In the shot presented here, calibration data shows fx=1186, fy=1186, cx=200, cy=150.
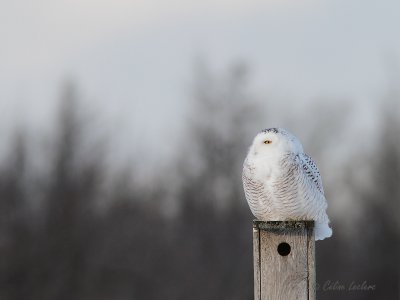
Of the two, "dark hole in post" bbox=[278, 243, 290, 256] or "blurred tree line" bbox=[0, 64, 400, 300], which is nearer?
"dark hole in post" bbox=[278, 243, 290, 256]

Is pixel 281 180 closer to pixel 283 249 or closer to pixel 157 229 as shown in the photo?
pixel 283 249

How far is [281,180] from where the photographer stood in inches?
269

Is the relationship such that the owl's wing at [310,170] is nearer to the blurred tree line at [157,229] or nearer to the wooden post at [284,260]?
the wooden post at [284,260]

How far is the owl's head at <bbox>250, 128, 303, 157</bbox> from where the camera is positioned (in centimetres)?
675

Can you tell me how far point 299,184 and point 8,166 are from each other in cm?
1786

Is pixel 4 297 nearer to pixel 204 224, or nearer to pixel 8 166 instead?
pixel 8 166

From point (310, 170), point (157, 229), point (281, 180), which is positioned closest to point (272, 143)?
point (281, 180)

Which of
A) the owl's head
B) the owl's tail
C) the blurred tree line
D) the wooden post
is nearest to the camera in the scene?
the wooden post

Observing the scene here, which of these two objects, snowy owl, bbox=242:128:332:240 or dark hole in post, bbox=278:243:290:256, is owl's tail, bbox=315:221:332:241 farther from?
dark hole in post, bbox=278:243:290:256

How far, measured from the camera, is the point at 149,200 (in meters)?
28.8

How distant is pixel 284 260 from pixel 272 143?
1474 mm

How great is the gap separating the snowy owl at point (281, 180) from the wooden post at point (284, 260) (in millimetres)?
1363

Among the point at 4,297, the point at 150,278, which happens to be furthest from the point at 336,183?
the point at 4,297

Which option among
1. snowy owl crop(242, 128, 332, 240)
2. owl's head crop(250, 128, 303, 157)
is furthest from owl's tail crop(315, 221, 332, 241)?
owl's head crop(250, 128, 303, 157)
